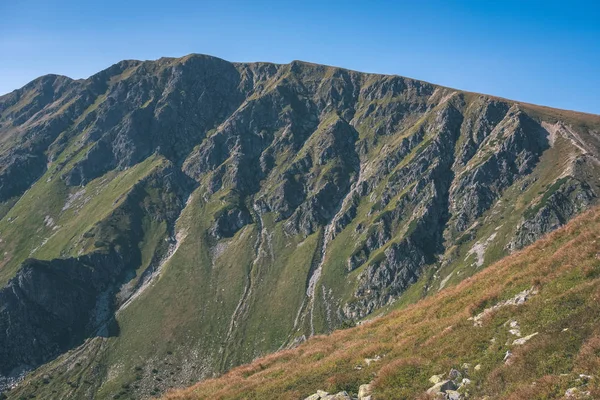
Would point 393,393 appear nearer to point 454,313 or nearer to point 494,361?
point 494,361

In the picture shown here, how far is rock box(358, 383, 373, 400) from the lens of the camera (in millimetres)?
21000

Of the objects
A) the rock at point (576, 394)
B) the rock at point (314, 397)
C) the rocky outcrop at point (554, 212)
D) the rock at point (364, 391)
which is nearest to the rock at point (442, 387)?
the rock at point (364, 391)

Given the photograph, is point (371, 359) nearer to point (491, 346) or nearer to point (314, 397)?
point (314, 397)

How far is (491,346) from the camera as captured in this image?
67.8ft

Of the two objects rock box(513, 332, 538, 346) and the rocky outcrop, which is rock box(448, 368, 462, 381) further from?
the rocky outcrop

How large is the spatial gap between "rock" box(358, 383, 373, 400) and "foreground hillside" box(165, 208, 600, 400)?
0.33 m

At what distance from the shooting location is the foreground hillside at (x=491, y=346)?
16.9m

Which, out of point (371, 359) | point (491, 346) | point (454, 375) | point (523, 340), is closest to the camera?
point (523, 340)

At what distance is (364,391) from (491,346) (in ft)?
23.8

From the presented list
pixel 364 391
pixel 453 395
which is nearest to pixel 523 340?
pixel 453 395

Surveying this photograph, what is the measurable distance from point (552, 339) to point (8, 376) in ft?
820

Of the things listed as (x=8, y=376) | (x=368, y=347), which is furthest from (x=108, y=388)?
(x=368, y=347)

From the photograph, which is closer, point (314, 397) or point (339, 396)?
point (339, 396)

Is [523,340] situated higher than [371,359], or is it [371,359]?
[523,340]
